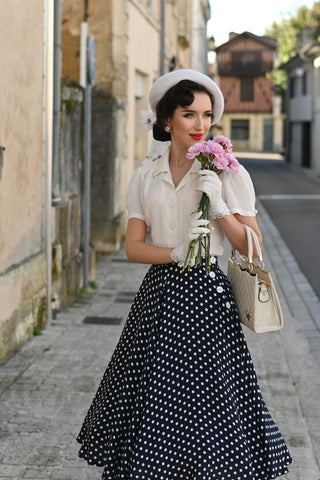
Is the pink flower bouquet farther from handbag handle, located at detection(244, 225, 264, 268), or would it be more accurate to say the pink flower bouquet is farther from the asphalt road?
the asphalt road

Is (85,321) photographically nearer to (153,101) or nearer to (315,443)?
(315,443)

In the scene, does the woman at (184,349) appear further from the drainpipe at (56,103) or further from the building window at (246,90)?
the building window at (246,90)

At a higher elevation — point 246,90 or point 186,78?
point 246,90

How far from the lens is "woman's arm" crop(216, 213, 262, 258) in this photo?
315 cm

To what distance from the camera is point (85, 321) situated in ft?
24.9

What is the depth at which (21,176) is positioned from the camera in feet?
21.2

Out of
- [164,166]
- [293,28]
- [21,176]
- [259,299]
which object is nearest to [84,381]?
[21,176]

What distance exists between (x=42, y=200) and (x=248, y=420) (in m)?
4.29

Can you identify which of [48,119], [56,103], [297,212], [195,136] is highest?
[56,103]

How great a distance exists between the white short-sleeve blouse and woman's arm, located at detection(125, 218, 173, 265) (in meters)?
0.04

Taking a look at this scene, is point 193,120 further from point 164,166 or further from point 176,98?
point 164,166

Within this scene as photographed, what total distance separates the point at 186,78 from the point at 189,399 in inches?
48.3

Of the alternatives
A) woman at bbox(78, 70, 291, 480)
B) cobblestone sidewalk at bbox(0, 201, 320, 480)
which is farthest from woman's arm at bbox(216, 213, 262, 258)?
cobblestone sidewalk at bbox(0, 201, 320, 480)

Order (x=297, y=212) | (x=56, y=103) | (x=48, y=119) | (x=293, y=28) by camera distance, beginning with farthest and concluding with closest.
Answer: (x=293, y=28)
(x=297, y=212)
(x=56, y=103)
(x=48, y=119)
